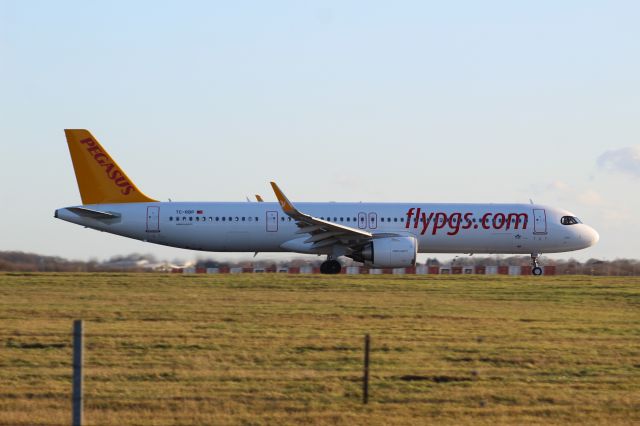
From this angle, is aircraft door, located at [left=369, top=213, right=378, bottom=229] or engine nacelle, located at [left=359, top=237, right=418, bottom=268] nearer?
engine nacelle, located at [left=359, top=237, right=418, bottom=268]

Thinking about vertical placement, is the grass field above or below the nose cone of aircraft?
below

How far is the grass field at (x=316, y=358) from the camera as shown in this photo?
1236 cm

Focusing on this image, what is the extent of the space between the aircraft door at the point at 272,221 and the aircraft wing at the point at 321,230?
97 centimetres

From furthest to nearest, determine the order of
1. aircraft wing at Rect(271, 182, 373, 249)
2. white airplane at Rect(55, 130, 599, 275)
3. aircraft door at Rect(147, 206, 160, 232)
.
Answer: aircraft door at Rect(147, 206, 160, 232)
white airplane at Rect(55, 130, 599, 275)
aircraft wing at Rect(271, 182, 373, 249)

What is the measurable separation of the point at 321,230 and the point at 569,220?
36.1 feet

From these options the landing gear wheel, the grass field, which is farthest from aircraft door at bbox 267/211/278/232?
the grass field

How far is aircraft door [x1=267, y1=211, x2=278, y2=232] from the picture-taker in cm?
3872

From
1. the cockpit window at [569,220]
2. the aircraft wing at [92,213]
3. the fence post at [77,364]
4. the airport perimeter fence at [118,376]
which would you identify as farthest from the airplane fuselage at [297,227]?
the fence post at [77,364]

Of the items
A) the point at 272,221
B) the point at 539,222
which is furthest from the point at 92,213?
the point at 539,222

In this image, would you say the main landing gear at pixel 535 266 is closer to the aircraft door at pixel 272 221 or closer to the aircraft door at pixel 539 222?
the aircraft door at pixel 539 222

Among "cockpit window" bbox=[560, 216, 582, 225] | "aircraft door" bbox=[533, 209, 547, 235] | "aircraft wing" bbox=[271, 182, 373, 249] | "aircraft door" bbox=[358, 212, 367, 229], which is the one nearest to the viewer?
"aircraft wing" bbox=[271, 182, 373, 249]

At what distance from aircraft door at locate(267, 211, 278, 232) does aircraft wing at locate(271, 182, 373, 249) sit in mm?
974

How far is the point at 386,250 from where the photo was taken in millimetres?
36375

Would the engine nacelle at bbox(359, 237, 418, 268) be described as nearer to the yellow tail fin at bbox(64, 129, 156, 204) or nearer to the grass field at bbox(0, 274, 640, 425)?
the grass field at bbox(0, 274, 640, 425)
